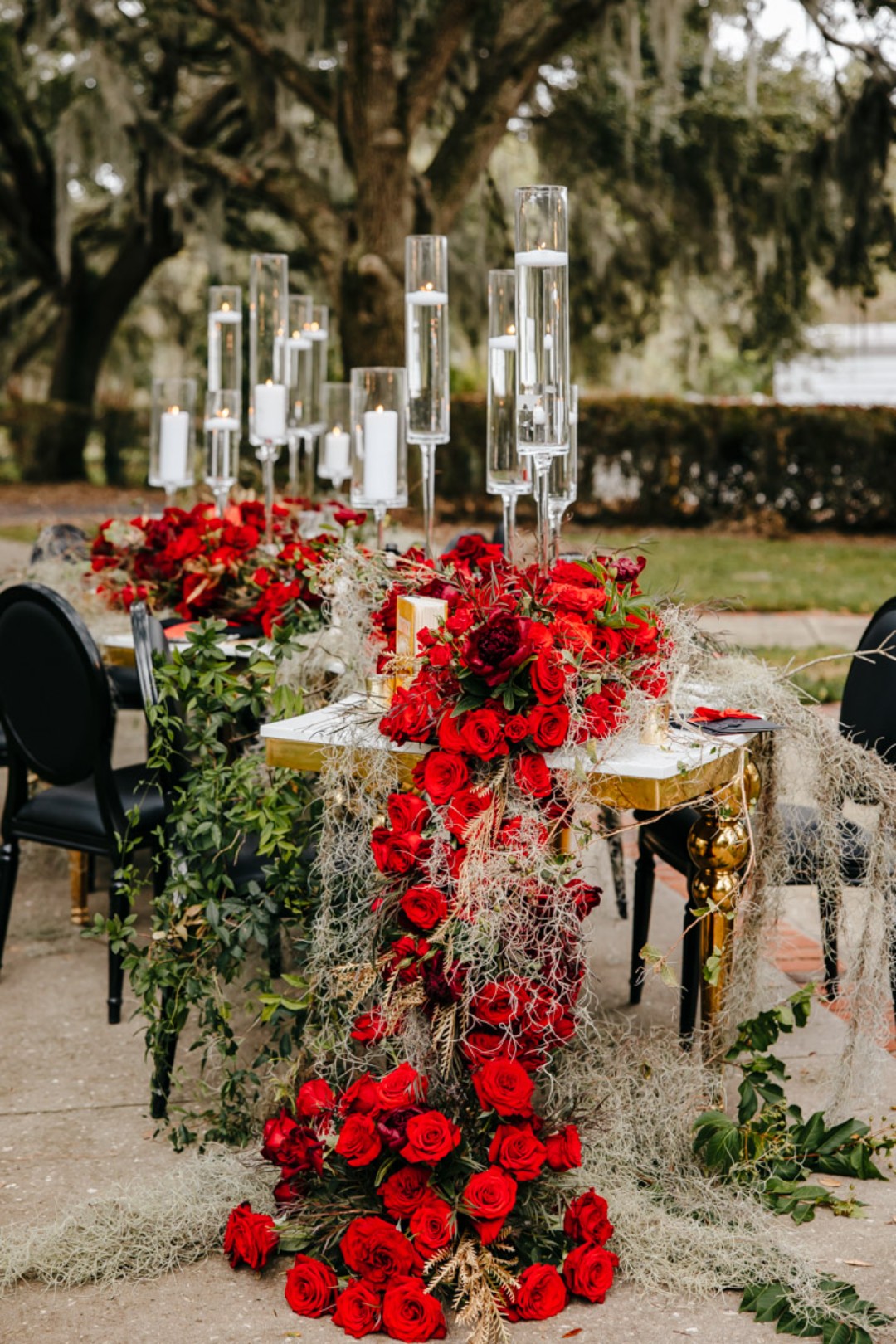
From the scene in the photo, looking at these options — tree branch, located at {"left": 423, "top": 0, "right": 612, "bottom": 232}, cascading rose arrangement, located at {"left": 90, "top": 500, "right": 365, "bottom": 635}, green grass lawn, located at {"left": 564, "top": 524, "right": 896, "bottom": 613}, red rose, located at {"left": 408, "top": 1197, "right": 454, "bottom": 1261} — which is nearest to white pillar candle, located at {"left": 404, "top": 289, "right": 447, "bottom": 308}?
cascading rose arrangement, located at {"left": 90, "top": 500, "right": 365, "bottom": 635}

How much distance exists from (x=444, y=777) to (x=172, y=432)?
8.07ft

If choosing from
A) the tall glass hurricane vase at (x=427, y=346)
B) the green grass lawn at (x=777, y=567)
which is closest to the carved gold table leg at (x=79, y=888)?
the tall glass hurricane vase at (x=427, y=346)

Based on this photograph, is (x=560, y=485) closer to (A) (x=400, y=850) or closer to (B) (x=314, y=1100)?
(A) (x=400, y=850)

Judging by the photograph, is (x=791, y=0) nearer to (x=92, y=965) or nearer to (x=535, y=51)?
(x=535, y=51)

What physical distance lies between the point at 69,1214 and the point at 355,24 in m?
9.13

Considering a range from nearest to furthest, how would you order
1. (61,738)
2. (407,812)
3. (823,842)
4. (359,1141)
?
(359,1141)
(407,812)
(823,842)
(61,738)

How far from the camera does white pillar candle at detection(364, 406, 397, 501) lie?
3566mm

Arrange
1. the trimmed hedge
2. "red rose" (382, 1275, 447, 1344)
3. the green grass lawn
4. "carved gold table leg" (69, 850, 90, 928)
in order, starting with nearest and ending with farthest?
1. "red rose" (382, 1275, 447, 1344)
2. "carved gold table leg" (69, 850, 90, 928)
3. the green grass lawn
4. the trimmed hedge

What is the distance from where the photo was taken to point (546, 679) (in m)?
2.43

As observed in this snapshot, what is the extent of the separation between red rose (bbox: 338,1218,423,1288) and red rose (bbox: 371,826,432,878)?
22.3 inches

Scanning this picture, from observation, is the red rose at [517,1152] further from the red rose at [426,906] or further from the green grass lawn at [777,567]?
the green grass lawn at [777,567]

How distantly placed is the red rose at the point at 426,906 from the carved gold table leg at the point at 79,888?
2.05 meters

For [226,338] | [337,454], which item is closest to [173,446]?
[226,338]

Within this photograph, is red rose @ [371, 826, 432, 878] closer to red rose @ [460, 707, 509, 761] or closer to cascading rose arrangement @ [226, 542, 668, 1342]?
cascading rose arrangement @ [226, 542, 668, 1342]
